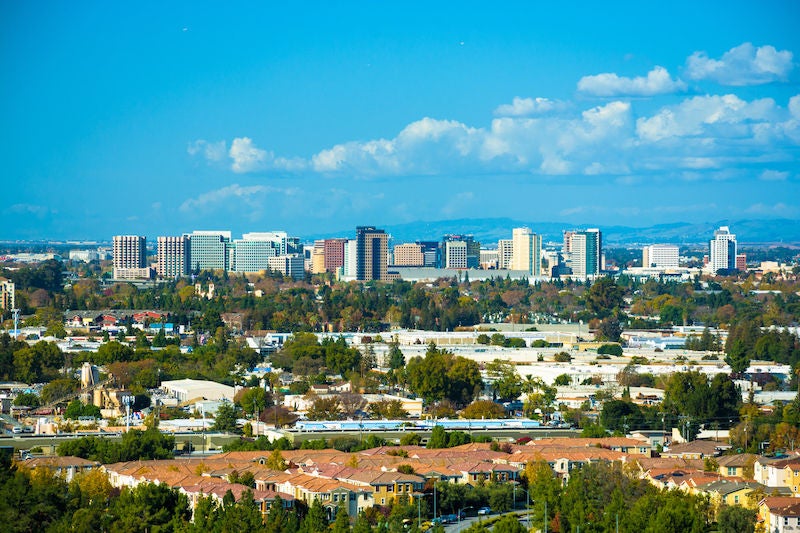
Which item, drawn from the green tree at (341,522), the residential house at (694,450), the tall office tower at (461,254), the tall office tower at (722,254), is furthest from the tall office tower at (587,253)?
the green tree at (341,522)

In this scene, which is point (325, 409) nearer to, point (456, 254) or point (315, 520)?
point (315, 520)

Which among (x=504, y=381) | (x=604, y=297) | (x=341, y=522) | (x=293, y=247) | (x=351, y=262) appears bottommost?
(x=341, y=522)

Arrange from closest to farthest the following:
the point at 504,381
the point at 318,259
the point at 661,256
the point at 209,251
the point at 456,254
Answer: the point at 504,381
the point at 209,251
the point at 318,259
the point at 456,254
the point at 661,256

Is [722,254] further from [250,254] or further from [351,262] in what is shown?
[250,254]

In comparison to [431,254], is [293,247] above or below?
above

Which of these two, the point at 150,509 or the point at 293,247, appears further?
the point at 293,247

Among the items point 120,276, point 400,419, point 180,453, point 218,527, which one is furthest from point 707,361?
point 120,276

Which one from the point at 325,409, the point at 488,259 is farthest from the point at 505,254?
the point at 325,409

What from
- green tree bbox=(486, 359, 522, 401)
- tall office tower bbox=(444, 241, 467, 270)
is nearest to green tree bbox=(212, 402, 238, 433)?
green tree bbox=(486, 359, 522, 401)

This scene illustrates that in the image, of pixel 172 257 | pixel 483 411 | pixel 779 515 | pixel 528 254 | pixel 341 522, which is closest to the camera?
pixel 341 522

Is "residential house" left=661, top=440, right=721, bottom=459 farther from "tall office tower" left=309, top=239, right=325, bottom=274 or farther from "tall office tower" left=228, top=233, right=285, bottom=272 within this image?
"tall office tower" left=309, top=239, right=325, bottom=274
